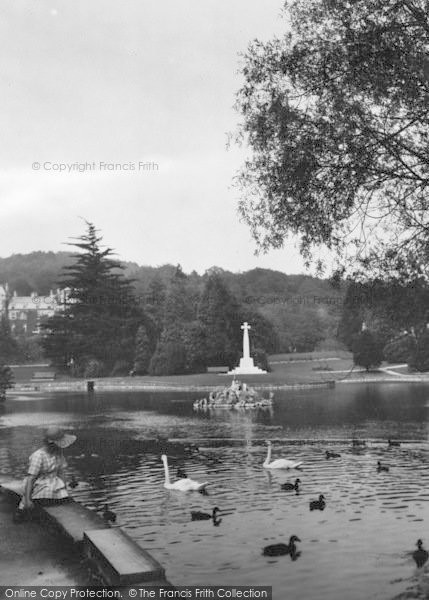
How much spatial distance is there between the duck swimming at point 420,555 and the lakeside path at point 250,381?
51.3m

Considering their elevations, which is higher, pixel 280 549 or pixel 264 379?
pixel 280 549

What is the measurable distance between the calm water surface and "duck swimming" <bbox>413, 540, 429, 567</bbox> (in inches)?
4.2

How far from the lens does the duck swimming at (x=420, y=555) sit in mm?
12180

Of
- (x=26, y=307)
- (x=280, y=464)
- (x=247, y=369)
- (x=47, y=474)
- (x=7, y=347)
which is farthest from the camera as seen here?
(x=26, y=307)

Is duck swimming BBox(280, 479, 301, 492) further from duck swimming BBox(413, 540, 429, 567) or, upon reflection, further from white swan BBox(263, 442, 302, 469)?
duck swimming BBox(413, 540, 429, 567)

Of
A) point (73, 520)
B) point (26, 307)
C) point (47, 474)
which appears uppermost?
point (26, 307)

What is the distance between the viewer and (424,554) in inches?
488

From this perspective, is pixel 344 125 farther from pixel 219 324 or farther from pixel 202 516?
pixel 219 324

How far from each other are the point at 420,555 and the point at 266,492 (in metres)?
6.30

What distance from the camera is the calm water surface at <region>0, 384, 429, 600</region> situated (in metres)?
11.9

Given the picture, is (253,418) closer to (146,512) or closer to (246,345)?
(146,512)

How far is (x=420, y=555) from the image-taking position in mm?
12391

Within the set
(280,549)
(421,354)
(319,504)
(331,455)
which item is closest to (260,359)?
(421,354)

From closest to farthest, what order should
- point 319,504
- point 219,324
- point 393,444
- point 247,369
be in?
point 319,504 < point 393,444 < point 247,369 < point 219,324
